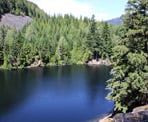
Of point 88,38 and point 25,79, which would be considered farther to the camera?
point 88,38

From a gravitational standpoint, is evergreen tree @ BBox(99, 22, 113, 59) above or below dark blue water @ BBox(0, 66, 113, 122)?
above

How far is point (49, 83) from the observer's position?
219 feet

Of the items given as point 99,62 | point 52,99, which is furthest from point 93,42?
point 52,99

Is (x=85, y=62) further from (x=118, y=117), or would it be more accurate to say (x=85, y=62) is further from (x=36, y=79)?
(x=118, y=117)

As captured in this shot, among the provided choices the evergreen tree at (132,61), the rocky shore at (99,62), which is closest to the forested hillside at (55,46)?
the rocky shore at (99,62)

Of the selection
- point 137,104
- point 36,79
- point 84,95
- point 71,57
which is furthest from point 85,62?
point 137,104

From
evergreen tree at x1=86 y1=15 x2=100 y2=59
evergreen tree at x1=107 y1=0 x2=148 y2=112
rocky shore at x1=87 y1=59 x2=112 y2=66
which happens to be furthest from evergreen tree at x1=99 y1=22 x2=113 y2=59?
evergreen tree at x1=107 y1=0 x2=148 y2=112

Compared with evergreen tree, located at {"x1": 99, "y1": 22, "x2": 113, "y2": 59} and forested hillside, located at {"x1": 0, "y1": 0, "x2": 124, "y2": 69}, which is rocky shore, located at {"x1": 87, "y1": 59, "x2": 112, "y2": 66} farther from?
evergreen tree, located at {"x1": 99, "y1": 22, "x2": 113, "y2": 59}

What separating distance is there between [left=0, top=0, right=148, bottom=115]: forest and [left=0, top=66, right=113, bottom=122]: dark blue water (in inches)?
378

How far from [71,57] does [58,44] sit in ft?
23.7

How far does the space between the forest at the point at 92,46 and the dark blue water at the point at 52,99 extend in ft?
31.5

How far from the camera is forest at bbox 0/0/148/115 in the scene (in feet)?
96.2

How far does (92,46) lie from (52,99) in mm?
61257

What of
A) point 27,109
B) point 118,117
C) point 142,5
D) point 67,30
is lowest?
point 27,109
